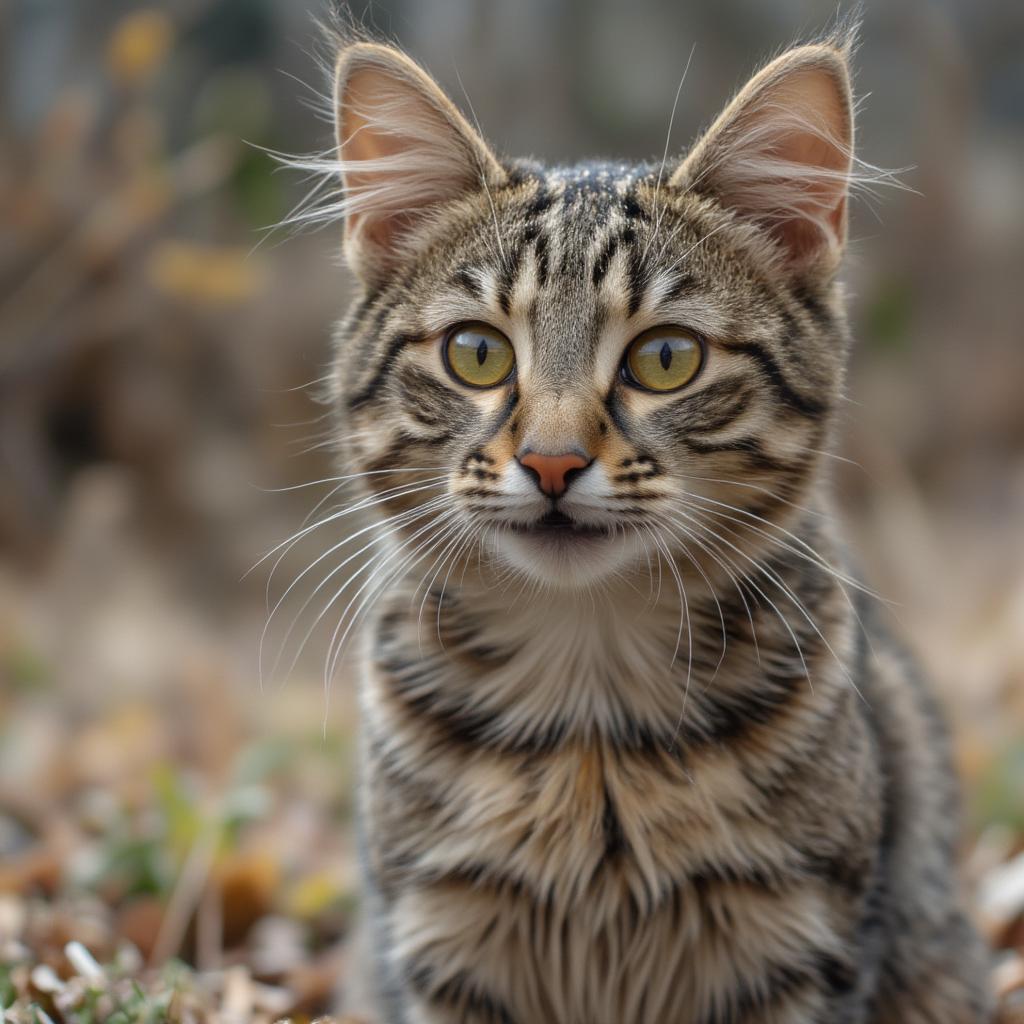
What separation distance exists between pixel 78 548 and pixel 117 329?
1.08 metres

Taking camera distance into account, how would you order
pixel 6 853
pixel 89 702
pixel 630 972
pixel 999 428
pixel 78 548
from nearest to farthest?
pixel 630 972 < pixel 6 853 < pixel 89 702 < pixel 78 548 < pixel 999 428

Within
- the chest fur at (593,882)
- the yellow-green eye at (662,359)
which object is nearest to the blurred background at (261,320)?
the chest fur at (593,882)

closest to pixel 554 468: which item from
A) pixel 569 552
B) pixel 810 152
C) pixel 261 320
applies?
pixel 569 552

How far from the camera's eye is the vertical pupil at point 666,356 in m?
2.22

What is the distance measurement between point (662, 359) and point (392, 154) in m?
0.76

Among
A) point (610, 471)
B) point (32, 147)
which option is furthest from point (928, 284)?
point (610, 471)

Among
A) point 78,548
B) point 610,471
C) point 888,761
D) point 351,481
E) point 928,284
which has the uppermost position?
point 928,284

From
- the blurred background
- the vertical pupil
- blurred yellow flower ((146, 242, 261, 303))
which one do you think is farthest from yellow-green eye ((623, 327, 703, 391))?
blurred yellow flower ((146, 242, 261, 303))

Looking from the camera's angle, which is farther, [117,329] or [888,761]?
[117,329]

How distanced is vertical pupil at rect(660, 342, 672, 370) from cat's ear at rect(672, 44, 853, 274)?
0.38 metres

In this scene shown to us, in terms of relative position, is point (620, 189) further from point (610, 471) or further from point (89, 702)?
point (89, 702)

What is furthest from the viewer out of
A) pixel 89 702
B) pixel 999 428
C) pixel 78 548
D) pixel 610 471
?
pixel 999 428

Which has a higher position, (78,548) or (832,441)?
(832,441)

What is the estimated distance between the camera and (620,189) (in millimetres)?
2447
